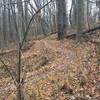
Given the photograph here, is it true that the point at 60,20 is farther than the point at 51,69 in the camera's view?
Yes

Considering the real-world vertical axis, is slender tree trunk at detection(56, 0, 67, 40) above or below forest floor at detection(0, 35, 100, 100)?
above

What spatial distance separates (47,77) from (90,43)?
491cm

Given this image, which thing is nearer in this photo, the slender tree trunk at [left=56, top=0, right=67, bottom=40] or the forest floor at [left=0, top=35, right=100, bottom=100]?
the forest floor at [left=0, top=35, right=100, bottom=100]

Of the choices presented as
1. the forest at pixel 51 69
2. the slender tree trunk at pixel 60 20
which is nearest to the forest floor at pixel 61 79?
the forest at pixel 51 69

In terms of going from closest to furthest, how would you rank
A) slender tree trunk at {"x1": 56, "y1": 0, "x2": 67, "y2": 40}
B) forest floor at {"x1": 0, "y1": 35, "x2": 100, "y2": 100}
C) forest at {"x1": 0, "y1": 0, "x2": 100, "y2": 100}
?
forest at {"x1": 0, "y1": 0, "x2": 100, "y2": 100}
forest floor at {"x1": 0, "y1": 35, "x2": 100, "y2": 100}
slender tree trunk at {"x1": 56, "y1": 0, "x2": 67, "y2": 40}

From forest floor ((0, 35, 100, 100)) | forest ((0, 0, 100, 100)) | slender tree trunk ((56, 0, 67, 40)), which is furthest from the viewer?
slender tree trunk ((56, 0, 67, 40))

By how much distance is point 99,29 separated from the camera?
16.4 meters

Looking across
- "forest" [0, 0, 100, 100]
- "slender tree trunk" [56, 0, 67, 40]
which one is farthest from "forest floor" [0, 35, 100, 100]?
"slender tree trunk" [56, 0, 67, 40]

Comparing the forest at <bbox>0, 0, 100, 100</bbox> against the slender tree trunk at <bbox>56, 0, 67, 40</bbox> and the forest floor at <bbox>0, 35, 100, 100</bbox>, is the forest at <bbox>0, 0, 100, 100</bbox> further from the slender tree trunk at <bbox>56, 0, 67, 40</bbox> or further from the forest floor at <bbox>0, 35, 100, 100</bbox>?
the slender tree trunk at <bbox>56, 0, 67, 40</bbox>

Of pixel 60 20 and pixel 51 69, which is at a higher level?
pixel 60 20

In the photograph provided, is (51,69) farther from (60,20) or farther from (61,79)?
(60,20)

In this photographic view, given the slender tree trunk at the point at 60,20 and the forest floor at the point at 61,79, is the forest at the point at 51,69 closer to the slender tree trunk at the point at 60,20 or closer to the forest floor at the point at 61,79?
the forest floor at the point at 61,79

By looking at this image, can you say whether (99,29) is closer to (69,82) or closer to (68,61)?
(68,61)

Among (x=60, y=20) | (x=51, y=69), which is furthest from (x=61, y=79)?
(x=60, y=20)
